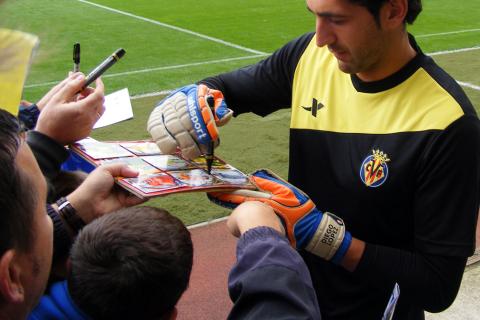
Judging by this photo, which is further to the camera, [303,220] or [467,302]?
[467,302]

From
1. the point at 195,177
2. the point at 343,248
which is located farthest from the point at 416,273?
the point at 195,177

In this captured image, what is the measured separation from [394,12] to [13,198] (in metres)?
1.22

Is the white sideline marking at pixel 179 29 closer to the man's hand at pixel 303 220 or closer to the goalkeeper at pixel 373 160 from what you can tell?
the goalkeeper at pixel 373 160

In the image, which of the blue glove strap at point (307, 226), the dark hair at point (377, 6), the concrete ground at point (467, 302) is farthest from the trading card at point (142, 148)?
the concrete ground at point (467, 302)

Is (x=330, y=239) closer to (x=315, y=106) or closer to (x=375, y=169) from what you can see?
(x=375, y=169)

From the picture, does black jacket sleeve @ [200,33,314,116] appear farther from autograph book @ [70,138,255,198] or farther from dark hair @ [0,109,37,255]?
dark hair @ [0,109,37,255]

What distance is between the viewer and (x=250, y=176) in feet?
6.13

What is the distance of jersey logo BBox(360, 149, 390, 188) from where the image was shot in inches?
67.6

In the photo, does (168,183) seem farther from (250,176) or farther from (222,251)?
(222,251)

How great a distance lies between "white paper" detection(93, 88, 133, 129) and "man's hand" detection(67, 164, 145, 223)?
46 cm

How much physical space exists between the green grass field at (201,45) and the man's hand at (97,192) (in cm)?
201

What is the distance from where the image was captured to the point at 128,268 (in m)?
1.35

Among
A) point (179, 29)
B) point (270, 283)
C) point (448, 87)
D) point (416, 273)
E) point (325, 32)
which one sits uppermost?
point (325, 32)

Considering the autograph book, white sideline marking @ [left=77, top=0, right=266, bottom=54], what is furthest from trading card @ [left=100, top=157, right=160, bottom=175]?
white sideline marking @ [left=77, top=0, right=266, bottom=54]
